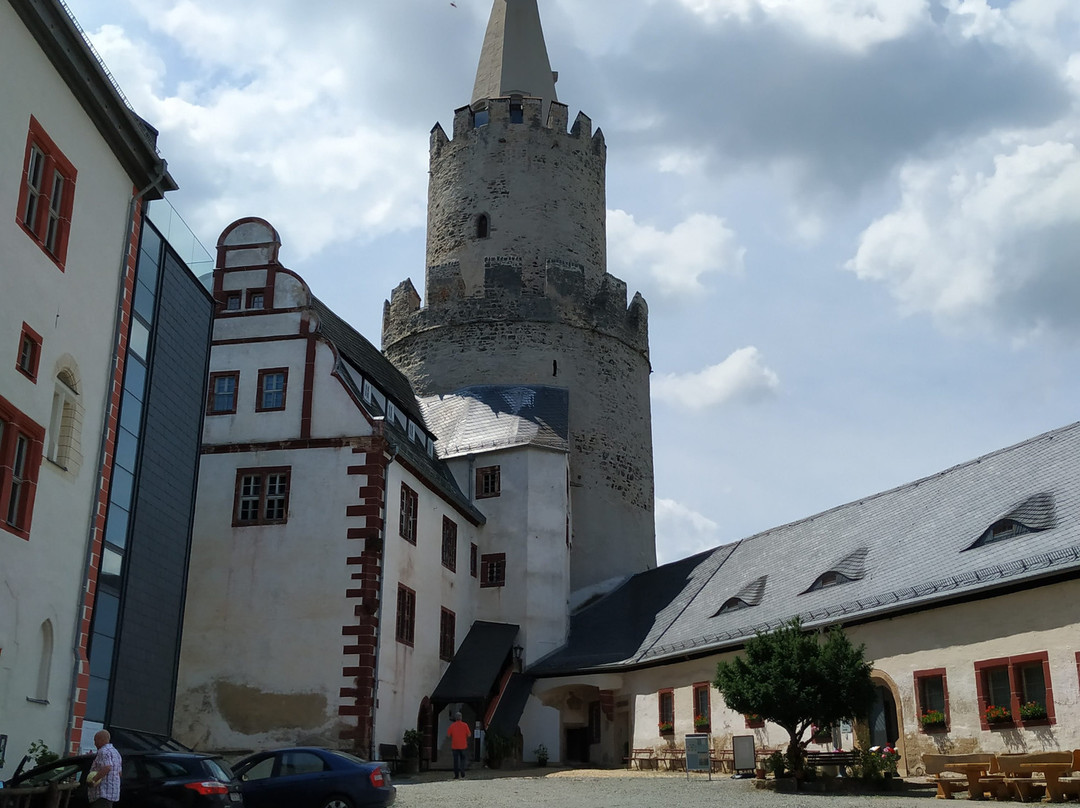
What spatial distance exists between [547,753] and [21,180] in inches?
874

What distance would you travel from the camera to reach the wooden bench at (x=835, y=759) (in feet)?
70.3

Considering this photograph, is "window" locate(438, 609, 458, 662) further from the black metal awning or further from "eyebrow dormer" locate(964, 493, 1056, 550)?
"eyebrow dormer" locate(964, 493, 1056, 550)

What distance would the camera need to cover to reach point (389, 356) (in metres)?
43.4

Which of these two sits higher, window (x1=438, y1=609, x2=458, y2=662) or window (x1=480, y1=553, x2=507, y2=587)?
window (x1=480, y1=553, x2=507, y2=587)

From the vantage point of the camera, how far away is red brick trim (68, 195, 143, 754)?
1814cm

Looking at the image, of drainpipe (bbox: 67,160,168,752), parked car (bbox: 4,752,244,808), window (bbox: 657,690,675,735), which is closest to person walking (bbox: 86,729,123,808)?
parked car (bbox: 4,752,244,808)

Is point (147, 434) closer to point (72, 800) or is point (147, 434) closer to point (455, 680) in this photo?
point (72, 800)

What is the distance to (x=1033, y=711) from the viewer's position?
2019 cm

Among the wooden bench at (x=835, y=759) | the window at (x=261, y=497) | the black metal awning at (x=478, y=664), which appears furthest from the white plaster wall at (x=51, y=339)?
the black metal awning at (x=478, y=664)

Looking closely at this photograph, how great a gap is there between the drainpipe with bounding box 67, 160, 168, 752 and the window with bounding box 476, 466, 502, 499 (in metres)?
17.7

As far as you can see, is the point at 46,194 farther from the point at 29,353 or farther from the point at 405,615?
the point at 405,615

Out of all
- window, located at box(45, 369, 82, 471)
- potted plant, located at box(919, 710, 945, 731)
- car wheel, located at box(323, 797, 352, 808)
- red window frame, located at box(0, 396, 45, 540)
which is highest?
window, located at box(45, 369, 82, 471)

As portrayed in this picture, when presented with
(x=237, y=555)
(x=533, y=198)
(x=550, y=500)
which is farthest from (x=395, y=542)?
(x=533, y=198)

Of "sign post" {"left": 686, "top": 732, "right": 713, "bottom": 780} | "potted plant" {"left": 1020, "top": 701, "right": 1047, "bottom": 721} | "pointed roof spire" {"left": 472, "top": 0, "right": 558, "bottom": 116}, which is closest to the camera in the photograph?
"potted plant" {"left": 1020, "top": 701, "right": 1047, "bottom": 721}
